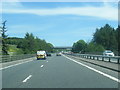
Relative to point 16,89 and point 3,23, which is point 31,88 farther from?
point 3,23

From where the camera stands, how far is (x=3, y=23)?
3285 inches

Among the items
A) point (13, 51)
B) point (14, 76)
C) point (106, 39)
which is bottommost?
point (14, 76)

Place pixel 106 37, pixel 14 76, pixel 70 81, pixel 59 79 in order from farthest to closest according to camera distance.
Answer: pixel 106 37 → pixel 14 76 → pixel 59 79 → pixel 70 81

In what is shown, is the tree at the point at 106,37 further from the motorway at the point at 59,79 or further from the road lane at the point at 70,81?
the road lane at the point at 70,81

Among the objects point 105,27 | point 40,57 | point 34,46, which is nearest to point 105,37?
point 105,27

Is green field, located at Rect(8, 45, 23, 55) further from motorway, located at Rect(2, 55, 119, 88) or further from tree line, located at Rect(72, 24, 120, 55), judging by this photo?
motorway, located at Rect(2, 55, 119, 88)

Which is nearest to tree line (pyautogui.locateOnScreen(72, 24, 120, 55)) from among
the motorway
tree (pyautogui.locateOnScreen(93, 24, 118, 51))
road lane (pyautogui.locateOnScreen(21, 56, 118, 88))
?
tree (pyautogui.locateOnScreen(93, 24, 118, 51))

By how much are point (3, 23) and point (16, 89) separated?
75.3 m

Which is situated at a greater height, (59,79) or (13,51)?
(13,51)

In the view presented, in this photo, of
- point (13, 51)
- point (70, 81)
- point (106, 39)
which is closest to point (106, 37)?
point (106, 39)

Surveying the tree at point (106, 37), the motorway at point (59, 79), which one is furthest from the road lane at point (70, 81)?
the tree at point (106, 37)

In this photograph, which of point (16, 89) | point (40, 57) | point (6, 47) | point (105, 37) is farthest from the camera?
point (105, 37)

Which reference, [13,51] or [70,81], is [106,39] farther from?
[70,81]

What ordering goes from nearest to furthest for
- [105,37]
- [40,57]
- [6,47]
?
1. [40,57]
2. [6,47]
3. [105,37]
